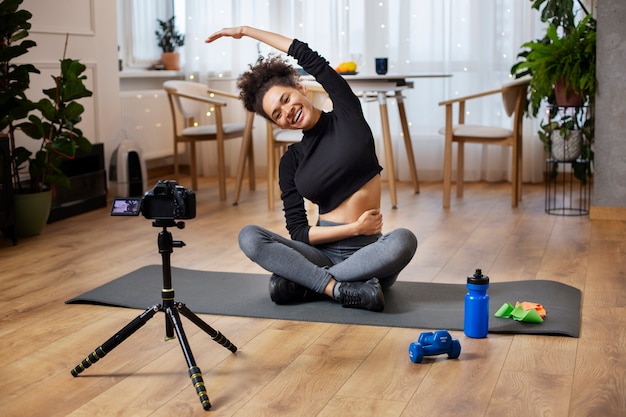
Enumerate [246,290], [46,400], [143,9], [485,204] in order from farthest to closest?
[143,9]
[485,204]
[246,290]
[46,400]

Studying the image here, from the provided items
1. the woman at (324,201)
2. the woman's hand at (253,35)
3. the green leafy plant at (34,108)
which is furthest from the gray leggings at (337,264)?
the green leafy plant at (34,108)

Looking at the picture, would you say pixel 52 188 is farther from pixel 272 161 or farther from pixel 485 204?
pixel 485 204

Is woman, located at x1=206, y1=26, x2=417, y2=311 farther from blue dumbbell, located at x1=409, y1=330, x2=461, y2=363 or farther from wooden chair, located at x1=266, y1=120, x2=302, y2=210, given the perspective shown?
wooden chair, located at x1=266, y1=120, x2=302, y2=210

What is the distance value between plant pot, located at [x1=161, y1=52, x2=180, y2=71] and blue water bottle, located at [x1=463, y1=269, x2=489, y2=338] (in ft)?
14.7

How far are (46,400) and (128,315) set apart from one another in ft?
2.56

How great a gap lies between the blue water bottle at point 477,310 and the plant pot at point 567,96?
243 centimetres

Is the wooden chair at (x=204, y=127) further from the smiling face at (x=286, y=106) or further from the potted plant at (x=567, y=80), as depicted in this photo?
the smiling face at (x=286, y=106)

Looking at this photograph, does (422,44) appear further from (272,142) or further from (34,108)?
(34,108)

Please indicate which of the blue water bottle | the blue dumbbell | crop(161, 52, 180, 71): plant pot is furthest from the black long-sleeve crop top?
crop(161, 52, 180, 71): plant pot

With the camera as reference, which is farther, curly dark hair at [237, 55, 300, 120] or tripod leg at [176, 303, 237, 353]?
curly dark hair at [237, 55, 300, 120]

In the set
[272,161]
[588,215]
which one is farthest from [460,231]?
[272,161]

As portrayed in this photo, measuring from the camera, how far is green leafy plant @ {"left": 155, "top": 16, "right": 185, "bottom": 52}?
21.6 ft

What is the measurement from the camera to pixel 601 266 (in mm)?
3562

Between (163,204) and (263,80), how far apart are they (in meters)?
0.80
